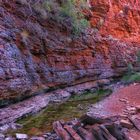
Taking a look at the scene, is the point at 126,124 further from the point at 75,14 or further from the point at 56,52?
the point at 75,14

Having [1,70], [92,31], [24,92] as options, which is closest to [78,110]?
[24,92]

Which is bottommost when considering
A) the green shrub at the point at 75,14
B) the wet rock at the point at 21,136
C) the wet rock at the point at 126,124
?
the wet rock at the point at 21,136

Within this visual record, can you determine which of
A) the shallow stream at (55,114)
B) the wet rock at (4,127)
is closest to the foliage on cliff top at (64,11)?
the shallow stream at (55,114)

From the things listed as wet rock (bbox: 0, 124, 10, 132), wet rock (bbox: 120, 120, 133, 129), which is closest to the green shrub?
wet rock (bbox: 0, 124, 10, 132)

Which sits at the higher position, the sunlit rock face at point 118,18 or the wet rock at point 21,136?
the sunlit rock face at point 118,18

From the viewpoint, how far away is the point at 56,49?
15211 millimetres

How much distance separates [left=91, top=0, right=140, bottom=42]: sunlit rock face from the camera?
2079 centimetres

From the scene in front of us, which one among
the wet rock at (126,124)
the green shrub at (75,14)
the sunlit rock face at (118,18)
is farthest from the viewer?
the sunlit rock face at (118,18)

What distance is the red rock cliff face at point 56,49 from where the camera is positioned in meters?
11.8

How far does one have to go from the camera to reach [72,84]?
16109 millimetres

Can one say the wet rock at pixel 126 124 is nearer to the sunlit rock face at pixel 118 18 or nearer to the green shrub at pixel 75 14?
the green shrub at pixel 75 14

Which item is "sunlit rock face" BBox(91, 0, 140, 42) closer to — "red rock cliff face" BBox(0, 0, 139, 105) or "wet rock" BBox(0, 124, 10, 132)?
"red rock cliff face" BBox(0, 0, 139, 105)

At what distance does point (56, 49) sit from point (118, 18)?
359 inches

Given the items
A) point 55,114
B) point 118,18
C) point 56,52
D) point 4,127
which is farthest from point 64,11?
point 4,127
